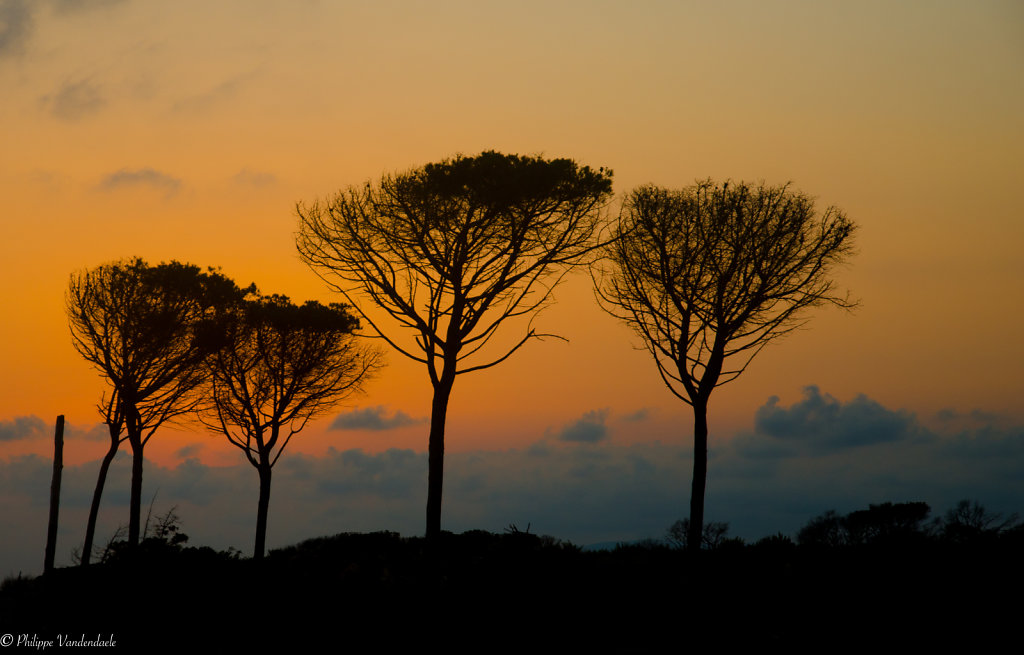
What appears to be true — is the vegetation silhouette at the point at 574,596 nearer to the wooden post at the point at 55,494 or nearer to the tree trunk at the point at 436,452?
the tree trunk at the point at 436,452

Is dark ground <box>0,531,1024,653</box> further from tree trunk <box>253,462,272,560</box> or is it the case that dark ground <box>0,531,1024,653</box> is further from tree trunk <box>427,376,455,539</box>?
tree trunk <box>253,462,272,560</box>

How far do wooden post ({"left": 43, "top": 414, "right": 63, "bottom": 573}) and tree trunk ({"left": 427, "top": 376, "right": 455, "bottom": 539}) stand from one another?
51.8ft

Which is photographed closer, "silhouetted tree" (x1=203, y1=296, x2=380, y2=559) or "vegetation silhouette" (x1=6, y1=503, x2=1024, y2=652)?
"vegetation silhouette" (x1=6, y1=503, x2=1024, y2=652)

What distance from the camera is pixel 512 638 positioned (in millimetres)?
14633

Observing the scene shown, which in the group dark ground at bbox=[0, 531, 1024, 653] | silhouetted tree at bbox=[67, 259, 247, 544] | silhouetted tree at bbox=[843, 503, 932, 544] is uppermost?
silhouetted tree at bbox=[67, 259, 247, 544]

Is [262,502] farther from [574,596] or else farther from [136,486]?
[574,596]

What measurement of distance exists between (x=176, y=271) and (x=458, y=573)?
23.7 m

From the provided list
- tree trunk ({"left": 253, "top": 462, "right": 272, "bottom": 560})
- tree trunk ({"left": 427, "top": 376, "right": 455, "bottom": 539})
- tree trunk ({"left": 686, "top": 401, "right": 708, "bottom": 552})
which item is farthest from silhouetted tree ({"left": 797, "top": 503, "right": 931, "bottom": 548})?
tree trunk ({"left": 253, "top": 462, "right": 272, "bottom": 560})

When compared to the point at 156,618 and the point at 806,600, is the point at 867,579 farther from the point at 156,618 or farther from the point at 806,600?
the point at 156,618

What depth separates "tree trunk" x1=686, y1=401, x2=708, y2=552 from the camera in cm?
2509

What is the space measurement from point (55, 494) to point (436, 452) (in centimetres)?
1627

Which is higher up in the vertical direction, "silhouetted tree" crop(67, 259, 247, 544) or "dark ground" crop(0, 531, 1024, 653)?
"silhouetted tree" crop(67, 259, 247, 544)

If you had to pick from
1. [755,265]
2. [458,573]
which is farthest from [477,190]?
[458,573]

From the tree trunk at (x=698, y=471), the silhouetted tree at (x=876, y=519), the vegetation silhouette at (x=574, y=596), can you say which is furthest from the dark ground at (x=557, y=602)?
the silhouetted tree at (x=876, y=519)
